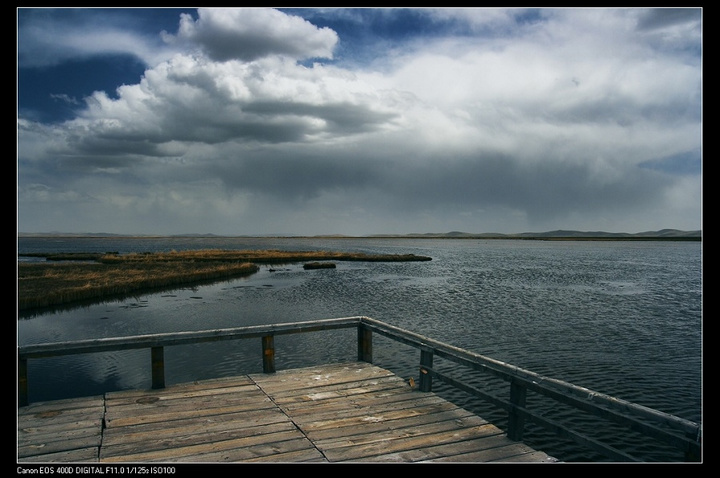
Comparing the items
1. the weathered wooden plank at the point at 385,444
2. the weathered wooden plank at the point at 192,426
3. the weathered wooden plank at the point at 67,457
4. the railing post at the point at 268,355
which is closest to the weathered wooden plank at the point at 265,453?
the weathered wooden plank at the point at 385,444

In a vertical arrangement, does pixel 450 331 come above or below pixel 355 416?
below

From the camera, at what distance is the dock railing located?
5.57 meters

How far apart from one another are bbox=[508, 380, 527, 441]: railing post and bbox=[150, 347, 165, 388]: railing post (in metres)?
6.70

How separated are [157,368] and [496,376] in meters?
6.72

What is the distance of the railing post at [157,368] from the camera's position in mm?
9633

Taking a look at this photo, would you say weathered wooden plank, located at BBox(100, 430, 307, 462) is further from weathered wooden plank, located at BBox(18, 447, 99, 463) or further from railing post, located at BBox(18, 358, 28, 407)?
railing post, located at BBox(18, 358, 28, 407)

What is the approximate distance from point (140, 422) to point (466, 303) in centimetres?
3360

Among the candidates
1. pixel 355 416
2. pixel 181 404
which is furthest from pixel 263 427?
pixel 181 404

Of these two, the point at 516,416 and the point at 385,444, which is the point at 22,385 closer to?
the point at 385,444

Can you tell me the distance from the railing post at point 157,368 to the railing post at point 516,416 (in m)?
6.70

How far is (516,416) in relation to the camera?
23.7 feet

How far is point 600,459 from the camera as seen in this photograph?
12.2m

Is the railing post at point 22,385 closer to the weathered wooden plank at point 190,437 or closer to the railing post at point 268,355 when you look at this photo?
the weathered wooden plank at point 190,437
